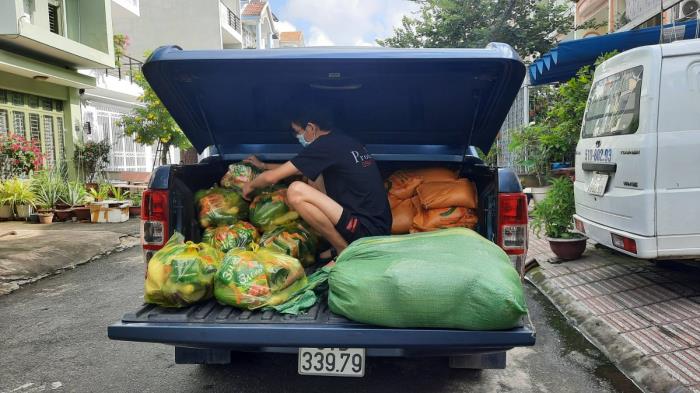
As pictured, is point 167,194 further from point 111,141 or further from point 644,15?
point 111,141

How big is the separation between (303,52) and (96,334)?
2.93m

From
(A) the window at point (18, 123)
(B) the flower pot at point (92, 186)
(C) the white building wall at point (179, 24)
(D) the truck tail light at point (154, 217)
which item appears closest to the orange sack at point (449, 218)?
(D) the truck tail light at point (154, 217)

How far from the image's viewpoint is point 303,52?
107 inches

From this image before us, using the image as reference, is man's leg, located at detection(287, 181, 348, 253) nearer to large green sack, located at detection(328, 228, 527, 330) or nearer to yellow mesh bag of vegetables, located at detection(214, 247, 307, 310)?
yellow mesh bag of vegetables, located at detection(214, 247, 307, 310)

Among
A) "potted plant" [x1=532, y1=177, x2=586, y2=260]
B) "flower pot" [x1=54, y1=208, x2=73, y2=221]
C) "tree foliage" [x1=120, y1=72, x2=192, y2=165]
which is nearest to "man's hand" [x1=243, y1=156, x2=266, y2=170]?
"potted plant" [x1=532, y1=177, x2=586, y2=260]

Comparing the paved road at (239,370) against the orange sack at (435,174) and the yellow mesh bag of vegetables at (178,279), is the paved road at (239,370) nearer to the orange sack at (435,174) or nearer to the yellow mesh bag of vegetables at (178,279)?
the yellow mesh bag of vegetables at (178,279)

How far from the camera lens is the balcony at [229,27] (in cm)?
2630

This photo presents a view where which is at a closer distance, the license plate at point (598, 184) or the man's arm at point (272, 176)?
the man's arm at point (272, 176)

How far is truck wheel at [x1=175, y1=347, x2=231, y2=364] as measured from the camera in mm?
2746

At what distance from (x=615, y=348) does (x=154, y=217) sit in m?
3.15

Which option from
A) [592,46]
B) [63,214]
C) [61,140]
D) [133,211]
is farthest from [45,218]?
[592,46]

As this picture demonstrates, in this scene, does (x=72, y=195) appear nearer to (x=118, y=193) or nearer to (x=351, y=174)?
(x=118, y=193)

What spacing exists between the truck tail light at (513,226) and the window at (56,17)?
13757 mm

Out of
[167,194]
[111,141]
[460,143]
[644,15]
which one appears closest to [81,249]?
[167,194]
